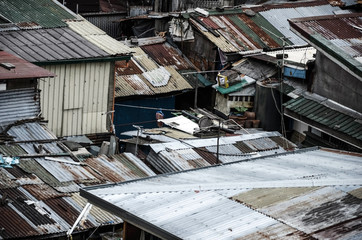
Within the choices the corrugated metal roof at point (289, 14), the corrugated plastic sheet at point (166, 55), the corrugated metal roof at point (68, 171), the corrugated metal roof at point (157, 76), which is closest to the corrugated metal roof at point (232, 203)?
the corrugated metal roof at point (68, 171)

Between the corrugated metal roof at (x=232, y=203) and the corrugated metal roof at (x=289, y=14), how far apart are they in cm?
2553

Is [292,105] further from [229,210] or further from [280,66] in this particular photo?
[229,210]

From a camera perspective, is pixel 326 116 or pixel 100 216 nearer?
pixel 100 216

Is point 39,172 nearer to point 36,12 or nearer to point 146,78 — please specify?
point 36,12

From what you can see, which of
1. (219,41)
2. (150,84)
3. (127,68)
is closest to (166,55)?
(219,41)

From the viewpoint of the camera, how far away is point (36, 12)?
3616 centimetres

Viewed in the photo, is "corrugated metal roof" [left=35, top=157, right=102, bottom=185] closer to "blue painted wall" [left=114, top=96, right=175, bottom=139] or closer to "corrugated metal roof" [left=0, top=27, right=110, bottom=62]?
"corrugated metal roof" [left=0, top=27, right=110, bottom=62]

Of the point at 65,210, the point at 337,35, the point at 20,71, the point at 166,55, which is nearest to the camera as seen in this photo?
the point at 65,210

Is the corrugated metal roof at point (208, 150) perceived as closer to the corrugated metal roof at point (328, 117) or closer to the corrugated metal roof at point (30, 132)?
the corrugated metal roof at point (328, 117)

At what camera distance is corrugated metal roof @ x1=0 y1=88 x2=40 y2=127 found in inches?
1127

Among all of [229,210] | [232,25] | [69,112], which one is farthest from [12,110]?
[232,25]

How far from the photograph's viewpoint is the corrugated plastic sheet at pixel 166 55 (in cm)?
4288

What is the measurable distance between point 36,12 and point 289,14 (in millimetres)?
16947

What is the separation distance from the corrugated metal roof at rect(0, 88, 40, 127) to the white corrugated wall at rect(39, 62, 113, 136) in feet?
7.71
